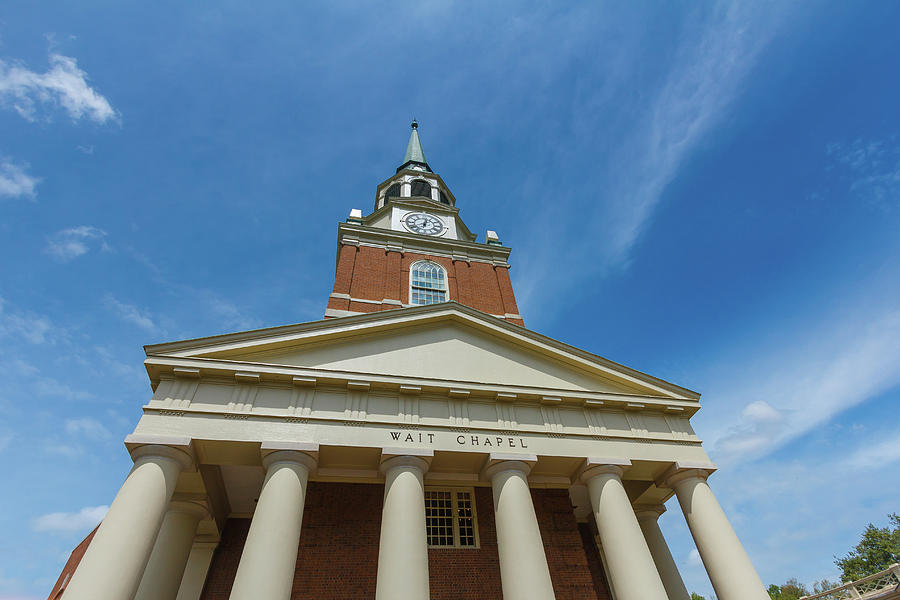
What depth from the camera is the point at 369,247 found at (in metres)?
24.1

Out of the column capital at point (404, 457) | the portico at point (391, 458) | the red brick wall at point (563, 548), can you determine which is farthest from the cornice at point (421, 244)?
the column capital at point (404, 457)

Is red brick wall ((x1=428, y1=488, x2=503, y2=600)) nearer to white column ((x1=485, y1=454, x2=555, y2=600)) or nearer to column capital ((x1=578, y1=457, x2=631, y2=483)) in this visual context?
white column ((x1=485, y1=454, x2=555, y2=600))

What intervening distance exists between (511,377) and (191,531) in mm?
9995

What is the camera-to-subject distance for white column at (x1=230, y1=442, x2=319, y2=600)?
9.11 m

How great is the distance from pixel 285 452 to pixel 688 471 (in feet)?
36.0

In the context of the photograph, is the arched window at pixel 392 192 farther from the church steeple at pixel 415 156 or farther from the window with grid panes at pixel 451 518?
the window with grid panes at pixel 451 518

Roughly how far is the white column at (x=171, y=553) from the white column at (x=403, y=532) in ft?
19.5

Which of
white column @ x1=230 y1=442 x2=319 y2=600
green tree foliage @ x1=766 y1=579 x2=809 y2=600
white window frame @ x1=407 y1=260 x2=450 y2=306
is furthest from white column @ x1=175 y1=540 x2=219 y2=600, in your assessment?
green tree foliage @ x1=766 y1=579 x2=809 y2=600

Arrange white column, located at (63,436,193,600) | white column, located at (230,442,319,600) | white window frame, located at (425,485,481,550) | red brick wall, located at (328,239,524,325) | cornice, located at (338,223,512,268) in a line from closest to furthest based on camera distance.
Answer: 1. white column, located at (63,436,193,600)
2. white column, located at (230,442,319,600)
3. white window frame, located at (425,485,481,550)
4. red brick wall, located at (328,239,524,325)
5. cornice, located at (338,223,512,268)

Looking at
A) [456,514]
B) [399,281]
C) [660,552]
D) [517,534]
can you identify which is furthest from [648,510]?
[399,281]

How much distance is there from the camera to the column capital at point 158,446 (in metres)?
10.5

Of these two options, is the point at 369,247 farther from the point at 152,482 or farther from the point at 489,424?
the point at 152,482

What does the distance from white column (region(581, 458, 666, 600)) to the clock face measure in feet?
57.4

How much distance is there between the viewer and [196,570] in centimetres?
1422
